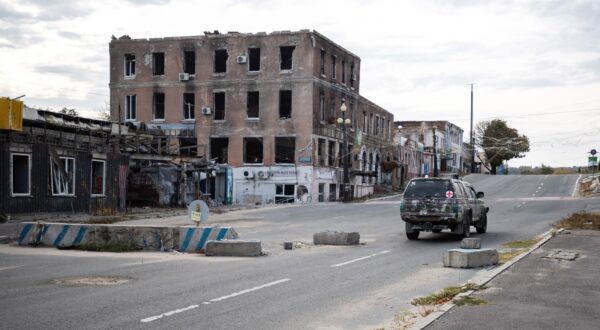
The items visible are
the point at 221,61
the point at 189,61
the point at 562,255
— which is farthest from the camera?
the point at 189,61

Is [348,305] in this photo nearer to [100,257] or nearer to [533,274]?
[533,274]

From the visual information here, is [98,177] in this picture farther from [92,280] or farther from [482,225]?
[92,280]

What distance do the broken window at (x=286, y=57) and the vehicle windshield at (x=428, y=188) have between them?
34603 millimetres

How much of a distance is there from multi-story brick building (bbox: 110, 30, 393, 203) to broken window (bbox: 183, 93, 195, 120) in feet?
0.28

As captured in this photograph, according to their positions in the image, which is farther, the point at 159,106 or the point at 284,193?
the point at 159,106

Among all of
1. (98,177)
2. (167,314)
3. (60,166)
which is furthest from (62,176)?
(167,314)

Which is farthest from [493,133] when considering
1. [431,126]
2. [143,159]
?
[143,159]

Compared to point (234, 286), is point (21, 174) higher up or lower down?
higher up

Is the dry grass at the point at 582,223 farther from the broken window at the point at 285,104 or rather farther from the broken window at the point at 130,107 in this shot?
the broken window at the point at 130,107

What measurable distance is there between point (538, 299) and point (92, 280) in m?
7.49

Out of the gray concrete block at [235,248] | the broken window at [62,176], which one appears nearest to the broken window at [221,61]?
the broken window at [62,176]

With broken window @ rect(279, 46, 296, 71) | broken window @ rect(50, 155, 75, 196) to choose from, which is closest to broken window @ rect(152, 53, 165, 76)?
broken window @ rect(279, 46, 296, 71)

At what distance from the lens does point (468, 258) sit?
13.9 meters

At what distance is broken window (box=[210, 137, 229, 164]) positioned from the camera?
56.2 metres
